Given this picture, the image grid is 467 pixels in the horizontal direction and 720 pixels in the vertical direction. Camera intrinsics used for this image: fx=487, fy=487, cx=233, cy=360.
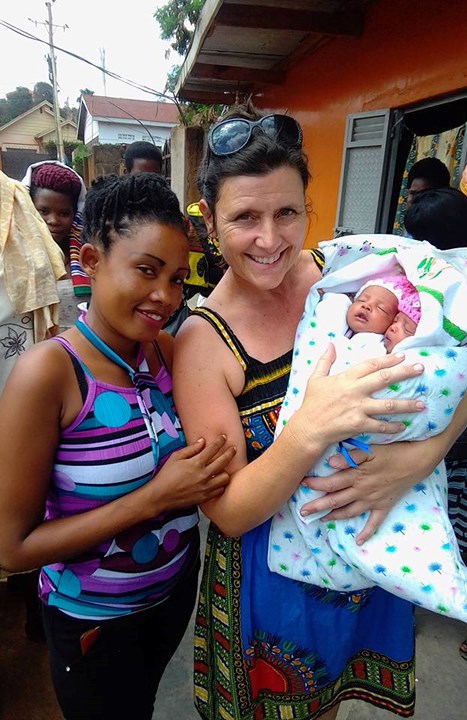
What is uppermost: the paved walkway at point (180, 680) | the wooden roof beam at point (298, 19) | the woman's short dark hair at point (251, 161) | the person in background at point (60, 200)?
the wooden roof beam at point (298, 19)

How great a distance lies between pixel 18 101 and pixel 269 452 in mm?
73572

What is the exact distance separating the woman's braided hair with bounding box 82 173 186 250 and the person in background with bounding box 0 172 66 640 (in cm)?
72

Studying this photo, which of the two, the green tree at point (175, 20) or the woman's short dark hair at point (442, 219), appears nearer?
the woman's short dark hair at point (442, 219)

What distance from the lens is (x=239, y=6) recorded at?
152 inches

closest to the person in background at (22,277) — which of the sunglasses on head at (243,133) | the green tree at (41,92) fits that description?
the sunglasses on head at (243,133)

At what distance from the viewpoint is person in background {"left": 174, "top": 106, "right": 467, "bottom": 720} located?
3.61ft

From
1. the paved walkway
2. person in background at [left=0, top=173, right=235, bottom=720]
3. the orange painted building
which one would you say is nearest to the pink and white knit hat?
person in background at [left=0, top=173, right=235, bottom=720]

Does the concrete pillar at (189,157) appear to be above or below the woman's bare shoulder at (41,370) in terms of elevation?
above

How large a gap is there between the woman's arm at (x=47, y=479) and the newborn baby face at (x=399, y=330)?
48cm

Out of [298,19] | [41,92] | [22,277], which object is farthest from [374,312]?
[41,92]

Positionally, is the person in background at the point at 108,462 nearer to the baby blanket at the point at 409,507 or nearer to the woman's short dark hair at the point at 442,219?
the baby blanket at the point at 409,507

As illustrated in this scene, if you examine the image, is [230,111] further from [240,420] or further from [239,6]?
[239,6]

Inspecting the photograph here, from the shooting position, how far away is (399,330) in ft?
3.99

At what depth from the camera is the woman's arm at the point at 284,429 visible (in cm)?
105
